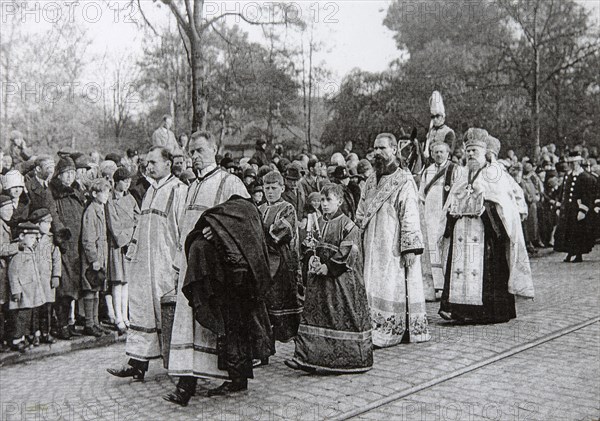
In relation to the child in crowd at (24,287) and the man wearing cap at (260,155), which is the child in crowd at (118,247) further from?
the man wearing cap at (260,155)

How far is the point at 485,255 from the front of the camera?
27.2 ft

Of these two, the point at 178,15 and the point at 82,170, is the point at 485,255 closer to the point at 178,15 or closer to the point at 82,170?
the point at 82,170

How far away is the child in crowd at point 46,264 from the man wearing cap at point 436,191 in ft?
16.3

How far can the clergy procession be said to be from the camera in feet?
18.3

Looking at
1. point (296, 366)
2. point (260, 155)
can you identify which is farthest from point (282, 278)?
point (260, 155)

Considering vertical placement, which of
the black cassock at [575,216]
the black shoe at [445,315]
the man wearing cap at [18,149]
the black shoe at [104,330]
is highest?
the man wearing cap at [18,149]

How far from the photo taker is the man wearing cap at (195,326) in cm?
550

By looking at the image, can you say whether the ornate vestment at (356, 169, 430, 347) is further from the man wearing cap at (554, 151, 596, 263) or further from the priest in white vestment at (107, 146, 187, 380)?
the man wearing cap at (554, 151, 596, 263)

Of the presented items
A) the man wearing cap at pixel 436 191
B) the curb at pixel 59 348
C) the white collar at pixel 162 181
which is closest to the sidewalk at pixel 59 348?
the curb at pixel 59 348

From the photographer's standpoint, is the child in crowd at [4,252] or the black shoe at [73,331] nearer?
the child in crowd at [4,252]

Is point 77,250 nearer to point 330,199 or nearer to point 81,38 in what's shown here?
point 330,199

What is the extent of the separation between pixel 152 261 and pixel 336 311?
5.59 feet

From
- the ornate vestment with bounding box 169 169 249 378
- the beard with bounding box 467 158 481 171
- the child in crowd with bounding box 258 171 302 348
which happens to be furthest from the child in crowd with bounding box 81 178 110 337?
the beard with bounding box 467 158 481 171

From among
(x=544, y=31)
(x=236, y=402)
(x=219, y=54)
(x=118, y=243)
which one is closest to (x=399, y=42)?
(x=219, y=54)
